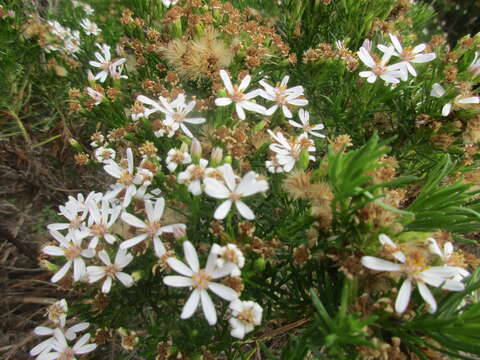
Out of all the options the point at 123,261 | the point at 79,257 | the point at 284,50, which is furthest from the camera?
the point at 284,50

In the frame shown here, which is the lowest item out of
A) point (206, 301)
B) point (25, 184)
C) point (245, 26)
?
point (25, 184)

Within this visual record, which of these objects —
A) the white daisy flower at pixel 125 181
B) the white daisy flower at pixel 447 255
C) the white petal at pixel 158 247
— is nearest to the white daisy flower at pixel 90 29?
the white daisy flower at pixel 125 181

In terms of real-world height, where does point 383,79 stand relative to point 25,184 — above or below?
above

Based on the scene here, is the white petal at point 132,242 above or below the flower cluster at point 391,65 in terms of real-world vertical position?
below

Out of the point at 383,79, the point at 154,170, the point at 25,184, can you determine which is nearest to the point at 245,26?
the point at 383,79

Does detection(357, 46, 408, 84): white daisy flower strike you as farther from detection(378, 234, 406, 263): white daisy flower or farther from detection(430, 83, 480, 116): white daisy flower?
detection(378, 234, 406, 263): white daisy flower

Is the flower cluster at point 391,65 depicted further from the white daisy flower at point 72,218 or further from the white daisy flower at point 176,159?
the white daisy flower at point 72,218

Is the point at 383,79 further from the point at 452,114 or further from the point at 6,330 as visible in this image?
the point at 6,330

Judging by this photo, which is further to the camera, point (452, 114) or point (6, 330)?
point (6, 330)
